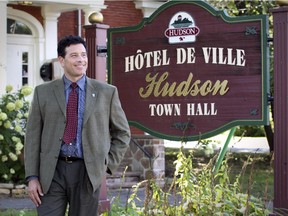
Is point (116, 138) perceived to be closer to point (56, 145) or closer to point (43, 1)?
point (56, 145)

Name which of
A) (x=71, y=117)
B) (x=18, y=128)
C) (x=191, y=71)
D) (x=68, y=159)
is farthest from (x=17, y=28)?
(x=68, y=159)

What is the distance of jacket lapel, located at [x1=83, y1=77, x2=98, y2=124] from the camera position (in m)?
4.91

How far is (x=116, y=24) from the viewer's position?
627 inches

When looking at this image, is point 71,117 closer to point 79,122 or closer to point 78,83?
point 79,122

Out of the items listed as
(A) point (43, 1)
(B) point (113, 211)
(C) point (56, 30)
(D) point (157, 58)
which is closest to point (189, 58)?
(D) point (157, 58)

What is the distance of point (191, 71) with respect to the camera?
6801mm

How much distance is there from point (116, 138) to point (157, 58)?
2066 millimetres

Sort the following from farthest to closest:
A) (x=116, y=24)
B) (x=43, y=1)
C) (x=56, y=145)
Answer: (x=116, y=24)
(x=43, y=1)
(x=56, y=145)

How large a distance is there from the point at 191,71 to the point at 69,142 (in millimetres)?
2242

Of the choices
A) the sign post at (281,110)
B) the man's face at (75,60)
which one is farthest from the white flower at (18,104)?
the man's face at (75,60)

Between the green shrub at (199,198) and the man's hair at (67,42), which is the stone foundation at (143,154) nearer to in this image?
the green shrub at (199,198)

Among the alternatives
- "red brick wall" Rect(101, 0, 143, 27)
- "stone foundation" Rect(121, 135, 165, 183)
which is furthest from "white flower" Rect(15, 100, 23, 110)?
"red brick wall" Rect(101, 0, 143, 27)

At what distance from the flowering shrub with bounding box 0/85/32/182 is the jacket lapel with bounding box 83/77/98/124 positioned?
6.15 metres

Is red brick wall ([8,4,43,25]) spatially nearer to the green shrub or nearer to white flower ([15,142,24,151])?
white flower ([15,142,24,151])
